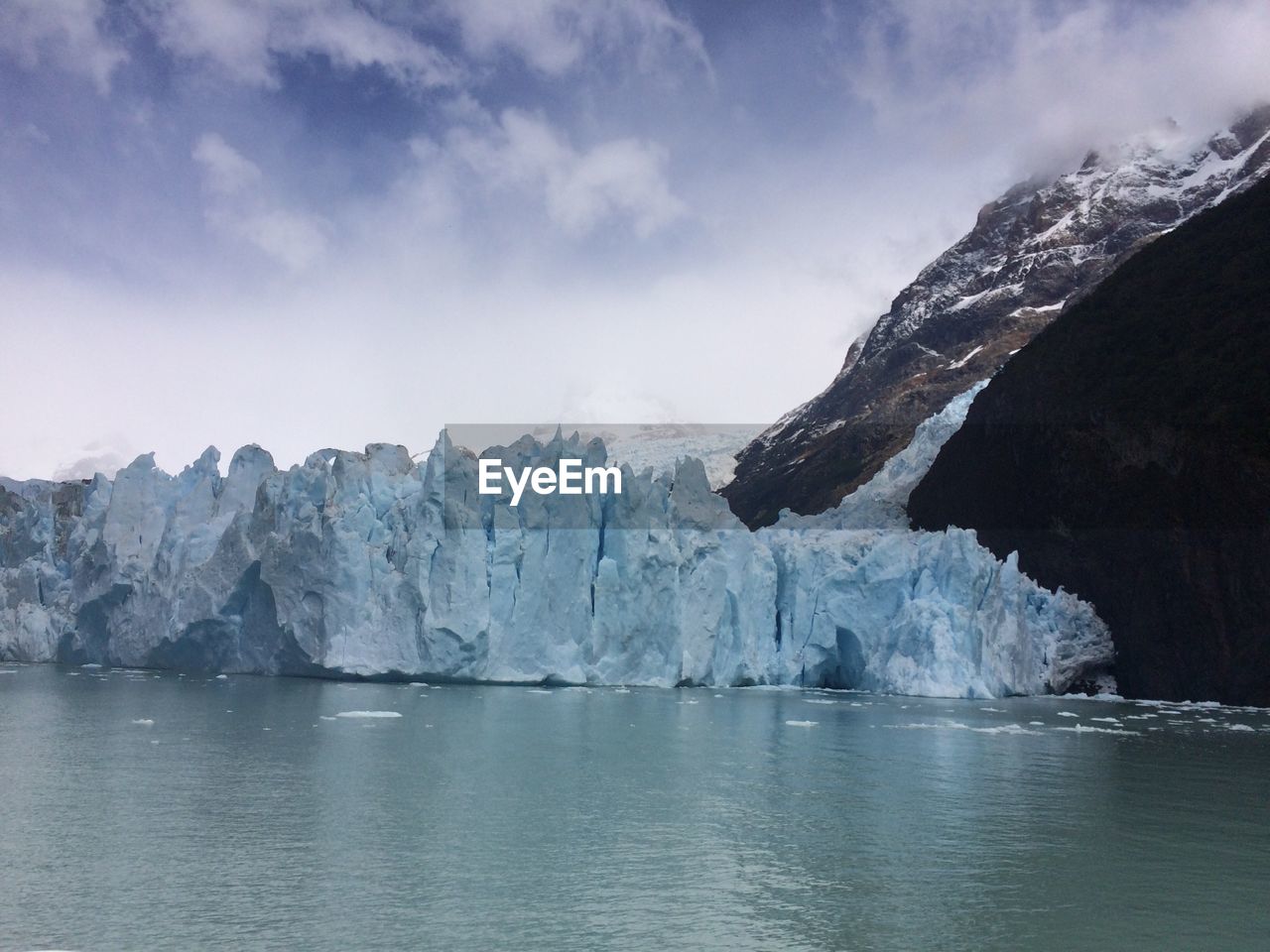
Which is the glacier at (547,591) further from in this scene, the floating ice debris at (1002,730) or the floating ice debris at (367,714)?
the floating ice debris at (367,714)

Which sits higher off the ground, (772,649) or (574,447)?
(574,447)

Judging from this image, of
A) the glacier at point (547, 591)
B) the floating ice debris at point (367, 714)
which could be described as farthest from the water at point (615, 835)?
the glacier at point (547, 591)

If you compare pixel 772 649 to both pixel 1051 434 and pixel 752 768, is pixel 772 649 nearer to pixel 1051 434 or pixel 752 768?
pixel 1051 434

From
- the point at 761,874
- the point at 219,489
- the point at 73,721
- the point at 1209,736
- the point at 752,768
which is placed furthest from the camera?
the point at 219,489

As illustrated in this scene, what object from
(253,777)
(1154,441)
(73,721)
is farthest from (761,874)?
(1154,441)

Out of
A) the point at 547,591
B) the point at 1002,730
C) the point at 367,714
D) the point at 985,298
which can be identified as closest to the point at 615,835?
the point at 367,714

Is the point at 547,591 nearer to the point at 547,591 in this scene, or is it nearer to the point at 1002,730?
the point at 547,591

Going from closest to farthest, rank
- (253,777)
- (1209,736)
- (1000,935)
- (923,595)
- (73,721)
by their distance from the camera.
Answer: (1000,935)
(253,777)
(73,721)
(1209,736)
(923,595)
